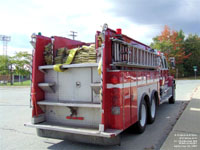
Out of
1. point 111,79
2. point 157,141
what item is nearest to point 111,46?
point 111,79

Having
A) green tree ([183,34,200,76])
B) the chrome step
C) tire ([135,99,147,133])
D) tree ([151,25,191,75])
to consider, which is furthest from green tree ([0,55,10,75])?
green tree ([183,34,200,76])

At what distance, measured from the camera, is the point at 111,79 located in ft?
13.3

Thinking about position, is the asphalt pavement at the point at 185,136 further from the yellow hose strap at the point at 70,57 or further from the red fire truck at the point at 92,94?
the yellow hose strap at the point at 70,57

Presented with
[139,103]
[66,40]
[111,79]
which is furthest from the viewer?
[66,40]

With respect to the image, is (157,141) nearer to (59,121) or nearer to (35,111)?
(59,121)

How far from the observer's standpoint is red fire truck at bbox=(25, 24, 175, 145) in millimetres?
4035

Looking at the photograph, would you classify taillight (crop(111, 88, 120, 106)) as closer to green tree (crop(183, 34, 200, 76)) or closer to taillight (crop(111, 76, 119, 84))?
taillight (crop(111, 76, 119, 84))

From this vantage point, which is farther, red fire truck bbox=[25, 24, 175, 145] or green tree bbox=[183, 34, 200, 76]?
green tree bbox=[183, 34, 200, 76]

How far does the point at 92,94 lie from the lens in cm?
446

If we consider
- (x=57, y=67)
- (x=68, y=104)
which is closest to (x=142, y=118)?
(x=68, y=104)

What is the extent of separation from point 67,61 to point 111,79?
1316 millimetres

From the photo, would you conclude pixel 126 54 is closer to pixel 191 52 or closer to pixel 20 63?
pixel 20 63

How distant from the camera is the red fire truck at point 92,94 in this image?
404 centimetres

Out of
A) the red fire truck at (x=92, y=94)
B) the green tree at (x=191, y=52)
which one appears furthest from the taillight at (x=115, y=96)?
the green tree at (x=191, y=52)
